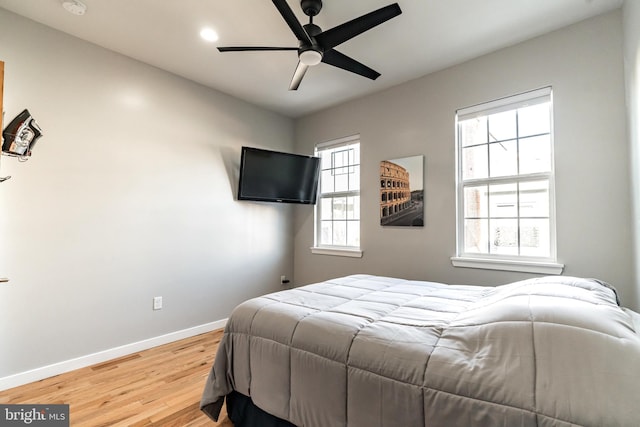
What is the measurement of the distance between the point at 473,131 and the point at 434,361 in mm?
2477

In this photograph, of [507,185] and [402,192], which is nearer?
[507,185]

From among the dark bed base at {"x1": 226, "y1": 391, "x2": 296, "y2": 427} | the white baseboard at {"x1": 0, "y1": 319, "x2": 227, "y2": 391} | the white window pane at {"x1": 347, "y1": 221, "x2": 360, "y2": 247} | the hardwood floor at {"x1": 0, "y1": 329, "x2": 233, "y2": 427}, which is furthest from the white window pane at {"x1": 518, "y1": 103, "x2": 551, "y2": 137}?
the white baseboard at {"x1": 0, "y1": 319, "x2": 227, "y2": 391}

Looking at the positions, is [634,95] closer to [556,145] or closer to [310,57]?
[556,145]

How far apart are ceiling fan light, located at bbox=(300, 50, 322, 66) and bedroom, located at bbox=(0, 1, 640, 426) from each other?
5.12 feet

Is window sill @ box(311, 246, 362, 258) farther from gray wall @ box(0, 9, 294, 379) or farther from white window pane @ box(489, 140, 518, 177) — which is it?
white window pane @ box(489, 140, 518, 177)

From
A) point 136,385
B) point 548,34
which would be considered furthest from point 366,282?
point 548,34

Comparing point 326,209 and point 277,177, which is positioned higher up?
point 277,177

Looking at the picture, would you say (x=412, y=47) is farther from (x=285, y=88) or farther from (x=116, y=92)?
(x=116, y=92)

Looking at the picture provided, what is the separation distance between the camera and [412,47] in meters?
2.65

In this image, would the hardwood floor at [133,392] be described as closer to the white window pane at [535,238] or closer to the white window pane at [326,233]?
the white window pane at [326,233]

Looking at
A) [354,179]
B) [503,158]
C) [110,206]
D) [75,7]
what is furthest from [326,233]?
[75,7]

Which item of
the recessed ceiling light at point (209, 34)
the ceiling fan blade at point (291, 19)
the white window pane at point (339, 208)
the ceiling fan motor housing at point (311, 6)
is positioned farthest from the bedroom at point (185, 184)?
the ceiling fan blade at point (291, 19)

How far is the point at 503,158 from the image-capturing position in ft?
8.99

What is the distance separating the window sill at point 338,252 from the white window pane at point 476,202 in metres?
1.30
